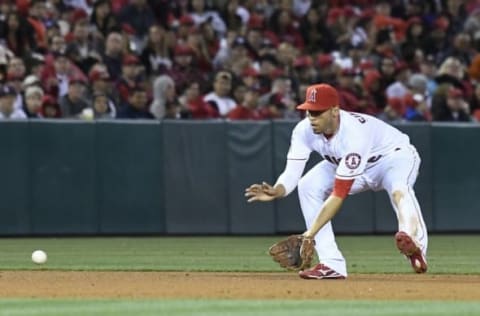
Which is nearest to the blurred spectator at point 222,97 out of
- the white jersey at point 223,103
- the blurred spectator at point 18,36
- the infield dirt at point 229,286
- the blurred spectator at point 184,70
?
the white jersey at point 223,103

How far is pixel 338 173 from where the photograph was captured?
10.4 m

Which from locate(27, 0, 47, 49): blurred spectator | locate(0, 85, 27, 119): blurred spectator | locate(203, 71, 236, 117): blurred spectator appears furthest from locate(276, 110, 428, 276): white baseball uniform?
locate(27, 0, 47, 49): blurred spectator

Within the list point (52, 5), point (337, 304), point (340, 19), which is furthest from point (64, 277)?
point (340, 19)

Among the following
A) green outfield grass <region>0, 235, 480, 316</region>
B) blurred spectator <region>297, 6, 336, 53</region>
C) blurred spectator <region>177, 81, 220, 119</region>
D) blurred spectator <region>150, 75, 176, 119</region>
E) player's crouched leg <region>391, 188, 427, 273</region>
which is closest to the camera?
green outfield grass <region>0, 235, 480, 316</region>

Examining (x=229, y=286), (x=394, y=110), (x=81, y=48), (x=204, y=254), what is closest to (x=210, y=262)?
(x=204, y=254)

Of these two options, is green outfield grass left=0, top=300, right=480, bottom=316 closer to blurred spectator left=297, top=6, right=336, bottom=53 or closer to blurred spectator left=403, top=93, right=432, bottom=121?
blurred spectator left=403, top=93, right=432, bottom=121

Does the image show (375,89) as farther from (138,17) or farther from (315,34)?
(138,17)

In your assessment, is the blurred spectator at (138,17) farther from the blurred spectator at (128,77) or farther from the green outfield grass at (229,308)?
the green outfield grass at (229,308)

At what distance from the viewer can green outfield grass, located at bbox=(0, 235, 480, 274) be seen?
12586 millimetres

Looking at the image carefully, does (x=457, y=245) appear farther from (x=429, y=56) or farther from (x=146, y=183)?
(x=429, y=56)

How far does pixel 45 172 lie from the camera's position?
1717 cm

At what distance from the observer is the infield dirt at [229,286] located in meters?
9.64

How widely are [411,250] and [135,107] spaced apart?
7.81 meters

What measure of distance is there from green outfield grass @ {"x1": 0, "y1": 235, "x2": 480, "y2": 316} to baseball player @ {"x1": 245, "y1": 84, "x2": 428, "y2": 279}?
123 centimetres
